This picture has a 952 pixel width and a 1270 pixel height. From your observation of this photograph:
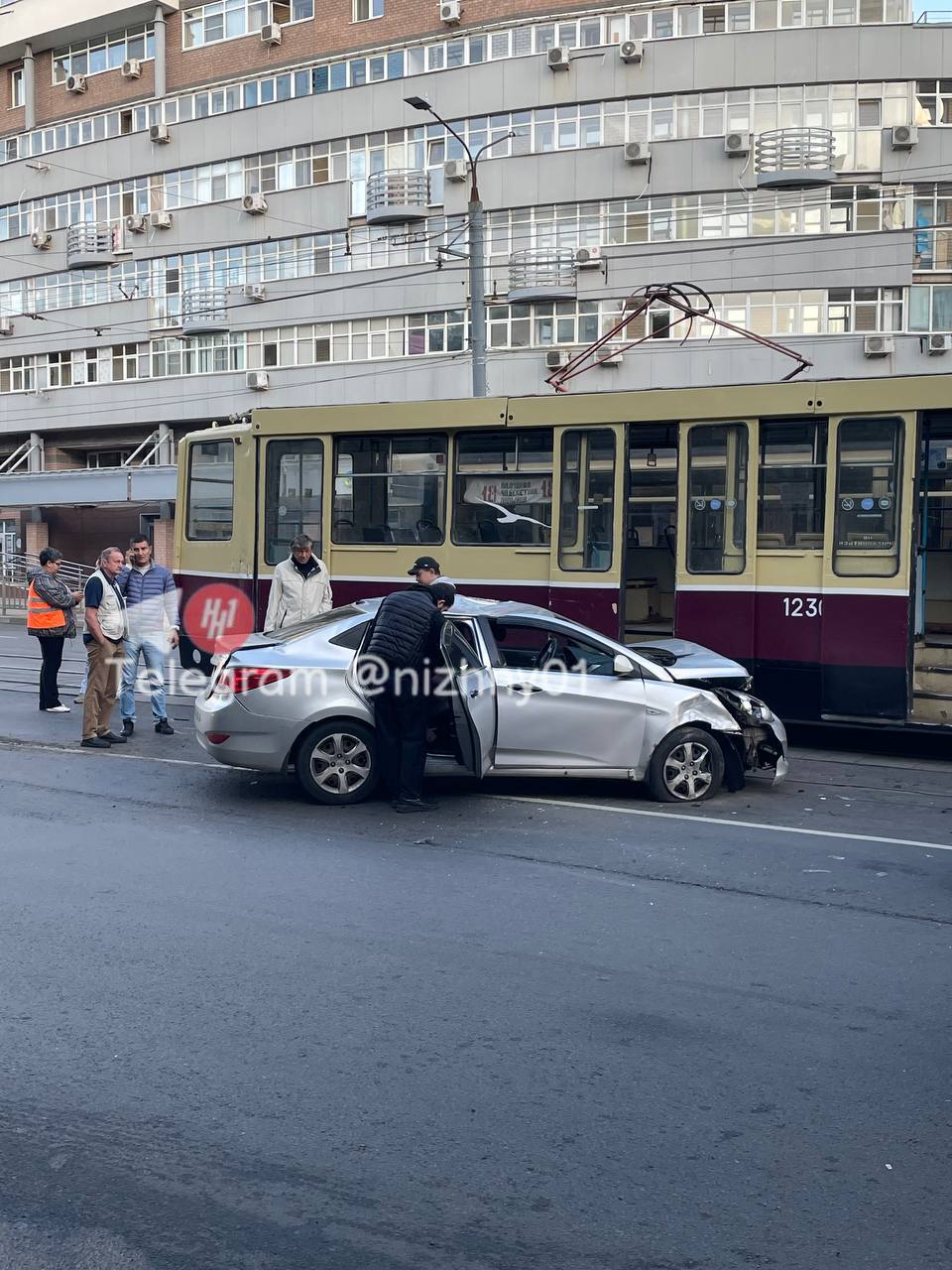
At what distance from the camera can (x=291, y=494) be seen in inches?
569

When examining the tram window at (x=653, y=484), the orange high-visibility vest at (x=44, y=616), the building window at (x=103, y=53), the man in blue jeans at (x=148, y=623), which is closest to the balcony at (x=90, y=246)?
the building window at (x=103, y=53)

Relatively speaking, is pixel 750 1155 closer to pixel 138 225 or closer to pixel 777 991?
pixel 777 991

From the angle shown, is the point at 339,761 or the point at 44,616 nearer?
the point at 339,761

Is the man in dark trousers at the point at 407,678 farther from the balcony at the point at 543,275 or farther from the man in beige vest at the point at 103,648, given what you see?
the balcony at the point at 543,275

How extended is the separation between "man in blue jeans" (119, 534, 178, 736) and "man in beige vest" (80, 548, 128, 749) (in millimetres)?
245

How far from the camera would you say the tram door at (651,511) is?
1261cm

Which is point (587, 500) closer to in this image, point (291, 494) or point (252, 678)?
point (291, 494)

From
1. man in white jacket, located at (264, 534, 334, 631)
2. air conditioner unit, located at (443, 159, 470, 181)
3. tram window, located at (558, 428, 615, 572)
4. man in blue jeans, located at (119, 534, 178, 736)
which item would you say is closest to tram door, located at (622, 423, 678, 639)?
tram window, located at (558, 428, 615, 572)

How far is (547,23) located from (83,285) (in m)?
19.1

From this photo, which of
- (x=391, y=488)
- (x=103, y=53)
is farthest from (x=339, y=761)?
(x=103, y=53)

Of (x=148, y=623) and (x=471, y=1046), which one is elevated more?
(x=148, y=623)

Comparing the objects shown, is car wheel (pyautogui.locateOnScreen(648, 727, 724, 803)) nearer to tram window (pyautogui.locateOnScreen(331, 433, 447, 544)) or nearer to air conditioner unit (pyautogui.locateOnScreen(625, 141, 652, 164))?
tram window (pyautogui.locateOnScreen(331, 433, 447, 544))

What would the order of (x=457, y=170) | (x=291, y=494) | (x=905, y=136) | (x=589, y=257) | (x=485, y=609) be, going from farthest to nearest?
1. (x=457, y=170)
2. (x=589, y=257)
3. (x=905, y=136)
4. (x=291, y=494)
5. (x=485, y=609)

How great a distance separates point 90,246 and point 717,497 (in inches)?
1504
